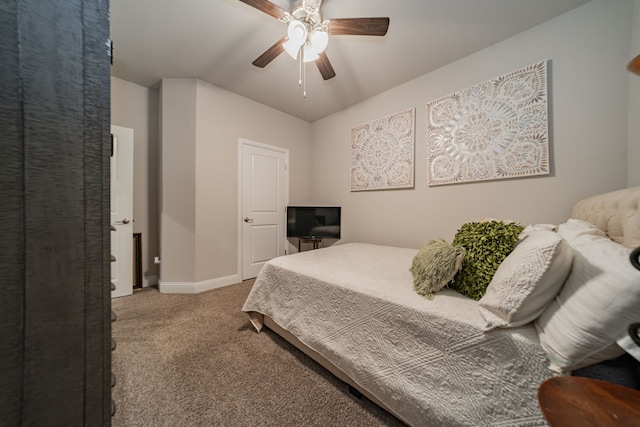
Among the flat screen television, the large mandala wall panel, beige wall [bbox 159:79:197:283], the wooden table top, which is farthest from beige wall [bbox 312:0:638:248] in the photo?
beige wall [bbox 159:79:197:283]

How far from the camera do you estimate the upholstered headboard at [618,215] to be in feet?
3.33

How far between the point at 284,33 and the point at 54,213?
2340 mm

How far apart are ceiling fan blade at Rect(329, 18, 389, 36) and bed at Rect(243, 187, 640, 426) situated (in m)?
1.68

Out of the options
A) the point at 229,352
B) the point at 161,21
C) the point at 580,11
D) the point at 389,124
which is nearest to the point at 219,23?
the point at 161,21

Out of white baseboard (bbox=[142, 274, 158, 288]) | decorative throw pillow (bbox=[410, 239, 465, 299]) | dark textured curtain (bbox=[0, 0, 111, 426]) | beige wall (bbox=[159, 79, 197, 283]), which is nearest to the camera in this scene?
dark textured curtain (bbox=[0, 0, 111, 426])

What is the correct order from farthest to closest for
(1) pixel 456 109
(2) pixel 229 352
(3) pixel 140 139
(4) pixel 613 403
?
(3) pixel 140 139 < (1) pixel 456 109 < (2) pixel 229 352 < (4) pixel 613 403

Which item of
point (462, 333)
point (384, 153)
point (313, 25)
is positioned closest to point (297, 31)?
point (313, 25)

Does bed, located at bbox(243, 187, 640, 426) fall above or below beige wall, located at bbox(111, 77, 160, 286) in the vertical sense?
below

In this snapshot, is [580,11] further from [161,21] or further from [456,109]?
[161,21]

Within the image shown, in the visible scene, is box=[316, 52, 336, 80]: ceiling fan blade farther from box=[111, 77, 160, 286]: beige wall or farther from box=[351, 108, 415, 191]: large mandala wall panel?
box=[111, 77, 160, 286]: beige wall

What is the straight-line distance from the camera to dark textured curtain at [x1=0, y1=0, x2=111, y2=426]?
1.22 ft

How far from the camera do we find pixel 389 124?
281cm

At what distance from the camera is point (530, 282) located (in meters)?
0.78

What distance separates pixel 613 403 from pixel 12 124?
1444 millimetres
